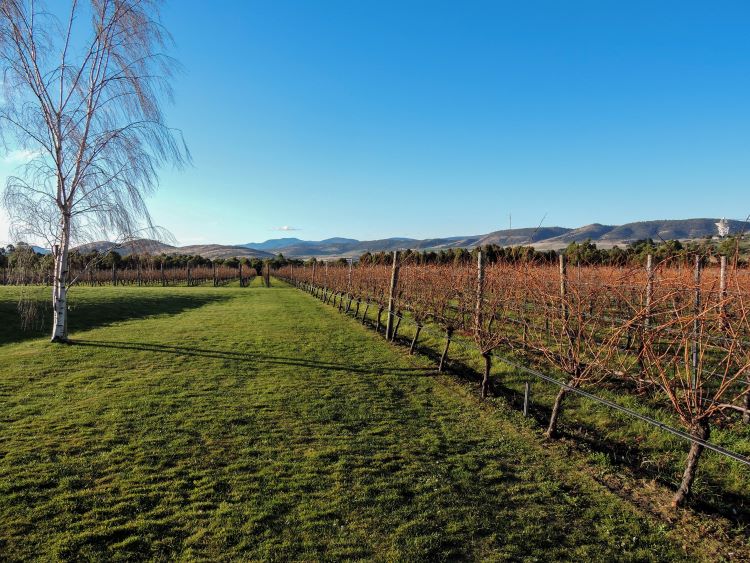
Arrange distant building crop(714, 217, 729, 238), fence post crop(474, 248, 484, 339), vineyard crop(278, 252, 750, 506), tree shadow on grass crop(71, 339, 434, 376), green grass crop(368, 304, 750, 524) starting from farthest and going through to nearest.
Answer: tree shadow on grass crop(71, 339, 434, 376), fence post crop(474, 248, 484, 339), green grass crop(368, 304, 750, 524), vineyard crop(278, 252, 750, 506), distant building crop(714, 217, 729, 238)

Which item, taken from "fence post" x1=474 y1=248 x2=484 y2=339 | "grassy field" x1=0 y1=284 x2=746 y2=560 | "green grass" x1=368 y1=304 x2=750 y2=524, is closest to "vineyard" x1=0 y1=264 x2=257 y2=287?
"grassy field" x1=0 y1=284 x2=746 y2=560

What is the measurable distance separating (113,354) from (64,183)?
462cm

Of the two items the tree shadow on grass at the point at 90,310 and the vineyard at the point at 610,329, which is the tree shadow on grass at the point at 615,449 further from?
the tree shadow on grass at the point at 90,310

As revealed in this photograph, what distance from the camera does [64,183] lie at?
11.2 metres

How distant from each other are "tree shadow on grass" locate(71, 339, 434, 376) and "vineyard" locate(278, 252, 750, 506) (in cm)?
→ 127

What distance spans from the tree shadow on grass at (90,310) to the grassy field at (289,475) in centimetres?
580

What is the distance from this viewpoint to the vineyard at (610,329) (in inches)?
172

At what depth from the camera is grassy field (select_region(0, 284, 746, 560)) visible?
→ 12.3 feet

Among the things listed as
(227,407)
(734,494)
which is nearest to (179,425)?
(227,407)

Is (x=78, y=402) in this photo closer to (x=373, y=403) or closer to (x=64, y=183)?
(x=373, y=403)

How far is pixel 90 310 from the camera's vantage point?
19641 millimetres

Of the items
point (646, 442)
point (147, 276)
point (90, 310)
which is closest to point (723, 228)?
point (646, 442)

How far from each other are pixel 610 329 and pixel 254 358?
28.1 feet

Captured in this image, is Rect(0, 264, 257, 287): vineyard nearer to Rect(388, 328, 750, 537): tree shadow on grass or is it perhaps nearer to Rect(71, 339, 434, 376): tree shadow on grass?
Rect(71, 339, 434, 376): tree shadow on grass
